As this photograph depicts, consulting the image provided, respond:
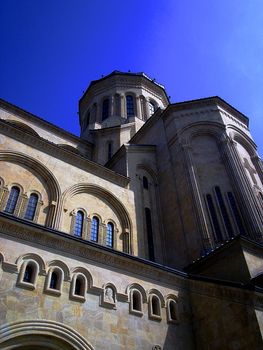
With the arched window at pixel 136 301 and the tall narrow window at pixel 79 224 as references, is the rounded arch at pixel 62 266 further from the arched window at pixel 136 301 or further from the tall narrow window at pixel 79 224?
the tall narrow window at pixel 79 224

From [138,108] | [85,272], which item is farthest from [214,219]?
[138,108]

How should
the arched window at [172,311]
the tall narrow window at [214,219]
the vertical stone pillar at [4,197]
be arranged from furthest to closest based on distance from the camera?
the tall narrow window at [214,219]
the vertical stone pillar at [4,197]
the arched window at [172,311]

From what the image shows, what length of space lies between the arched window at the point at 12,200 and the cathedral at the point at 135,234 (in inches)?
1.8

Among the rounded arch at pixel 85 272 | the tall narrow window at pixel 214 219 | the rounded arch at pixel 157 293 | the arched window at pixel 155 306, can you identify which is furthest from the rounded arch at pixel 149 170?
the rounded arch at pixel 85 272

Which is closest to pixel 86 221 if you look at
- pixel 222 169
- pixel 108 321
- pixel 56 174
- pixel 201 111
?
pixel 56 174

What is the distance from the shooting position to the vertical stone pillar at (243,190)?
14.2m

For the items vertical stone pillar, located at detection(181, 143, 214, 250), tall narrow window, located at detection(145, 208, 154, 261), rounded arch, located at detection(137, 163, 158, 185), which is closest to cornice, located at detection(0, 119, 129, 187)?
tall narrow window, located at detection(145, 208, 154, 261)

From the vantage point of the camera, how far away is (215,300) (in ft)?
32.6

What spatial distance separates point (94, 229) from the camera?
46.4 feet

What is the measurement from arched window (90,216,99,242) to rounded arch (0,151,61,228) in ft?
5.99

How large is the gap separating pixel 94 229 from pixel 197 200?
4981mm

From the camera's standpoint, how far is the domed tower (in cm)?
2474

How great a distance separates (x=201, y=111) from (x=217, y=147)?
2785mm

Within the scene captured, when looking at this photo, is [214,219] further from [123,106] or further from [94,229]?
[123,106]
